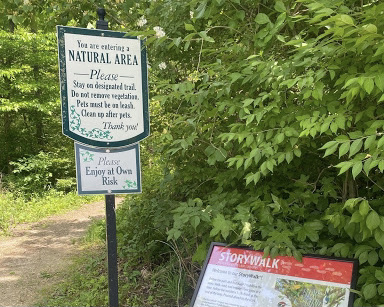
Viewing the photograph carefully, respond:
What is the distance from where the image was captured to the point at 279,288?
214cm

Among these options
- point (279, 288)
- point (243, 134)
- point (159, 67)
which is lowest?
point (279, 288)

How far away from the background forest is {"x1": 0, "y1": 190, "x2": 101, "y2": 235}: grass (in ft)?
13.6

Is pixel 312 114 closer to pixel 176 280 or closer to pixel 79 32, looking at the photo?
pixel 79 32

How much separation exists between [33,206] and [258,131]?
28.8 ft

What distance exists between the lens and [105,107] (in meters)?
2.75

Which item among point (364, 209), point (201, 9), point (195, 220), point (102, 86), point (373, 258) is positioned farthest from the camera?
point (102, 86)

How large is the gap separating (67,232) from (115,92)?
563cm

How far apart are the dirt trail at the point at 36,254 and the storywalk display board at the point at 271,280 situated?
2760 millimetres

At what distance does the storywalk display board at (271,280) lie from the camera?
6.59ft

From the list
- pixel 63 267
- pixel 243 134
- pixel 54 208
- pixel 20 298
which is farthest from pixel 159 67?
pixel 54 208

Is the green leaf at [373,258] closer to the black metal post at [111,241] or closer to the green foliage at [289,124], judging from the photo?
the green foliage at [289,124]

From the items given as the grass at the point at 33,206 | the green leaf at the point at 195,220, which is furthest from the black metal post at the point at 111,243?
the grass at the point at 33,206

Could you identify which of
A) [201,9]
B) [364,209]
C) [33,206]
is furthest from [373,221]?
[33,206]

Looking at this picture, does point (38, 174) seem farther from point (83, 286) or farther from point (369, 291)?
point (369, 291)
